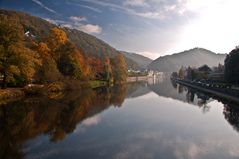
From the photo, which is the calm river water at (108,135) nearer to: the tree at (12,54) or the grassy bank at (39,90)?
the grassy bank at (39,90)

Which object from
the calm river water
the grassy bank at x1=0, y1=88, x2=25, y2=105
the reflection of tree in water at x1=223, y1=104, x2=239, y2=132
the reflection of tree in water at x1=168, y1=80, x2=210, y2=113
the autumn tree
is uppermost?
the autumn tree

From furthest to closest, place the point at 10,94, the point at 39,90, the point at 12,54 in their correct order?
the point at 39,90
the point at 12,54
the point at 10,94

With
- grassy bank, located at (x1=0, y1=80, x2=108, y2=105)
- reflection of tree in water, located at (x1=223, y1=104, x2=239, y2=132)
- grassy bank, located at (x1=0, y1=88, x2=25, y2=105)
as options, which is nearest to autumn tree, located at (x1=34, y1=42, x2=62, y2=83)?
grassy bank, located at (x1=0, y1=80, x2=108, y2=105)

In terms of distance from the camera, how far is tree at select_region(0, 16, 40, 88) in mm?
45688

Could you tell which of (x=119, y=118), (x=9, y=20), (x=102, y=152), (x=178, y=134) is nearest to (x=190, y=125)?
(x=178, y=134)

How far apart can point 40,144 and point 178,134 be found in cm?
1226

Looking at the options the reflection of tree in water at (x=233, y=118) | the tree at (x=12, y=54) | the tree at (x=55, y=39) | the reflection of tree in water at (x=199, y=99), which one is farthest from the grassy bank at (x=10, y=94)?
the reflection of tree in water at (x=233, y=118)

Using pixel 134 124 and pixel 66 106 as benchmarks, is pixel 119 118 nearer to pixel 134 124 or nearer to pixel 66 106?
pixel 134 124

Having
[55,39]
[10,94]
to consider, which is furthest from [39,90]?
[55,39]

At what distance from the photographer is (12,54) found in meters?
46.8

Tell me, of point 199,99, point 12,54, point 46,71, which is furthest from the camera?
point 199,99

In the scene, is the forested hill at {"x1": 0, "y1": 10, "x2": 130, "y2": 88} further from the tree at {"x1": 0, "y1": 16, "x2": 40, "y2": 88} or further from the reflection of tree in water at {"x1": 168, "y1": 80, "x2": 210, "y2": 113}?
the reflection of tree in water at {"x1": 168, "y1": 80, "x2": 210, "y2": 113}

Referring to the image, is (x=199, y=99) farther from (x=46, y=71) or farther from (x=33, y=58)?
(x=33, y=58)

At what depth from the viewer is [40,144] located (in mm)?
21250
